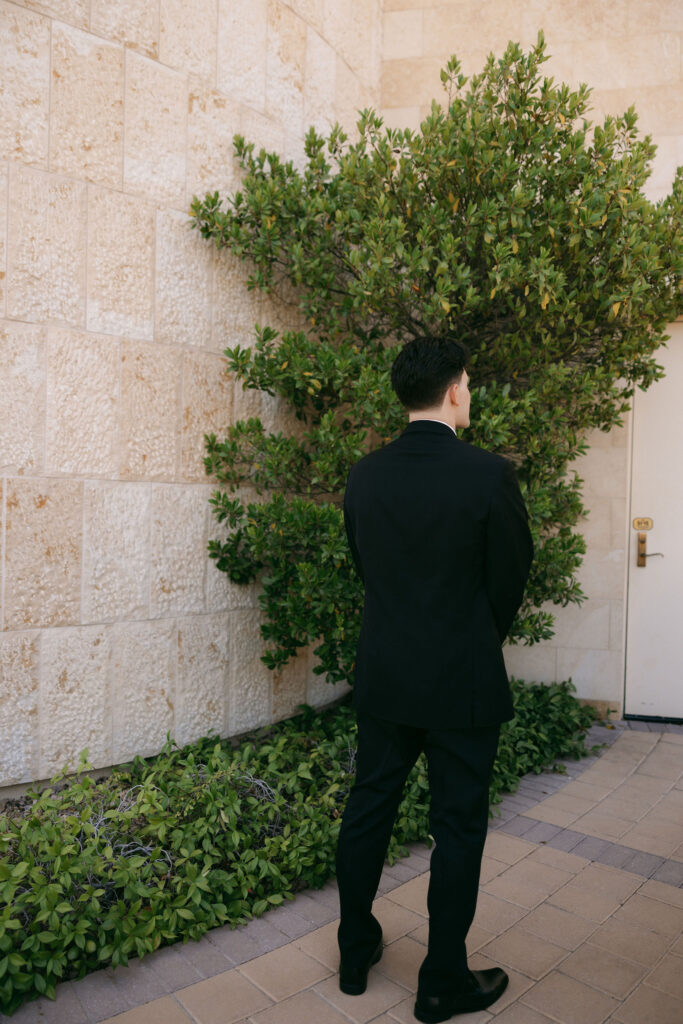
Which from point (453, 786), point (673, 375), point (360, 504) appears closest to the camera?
point (453, 786)

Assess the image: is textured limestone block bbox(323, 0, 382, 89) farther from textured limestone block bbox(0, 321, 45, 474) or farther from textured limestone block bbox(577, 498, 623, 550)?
textured limestone block bbox(577, 498, 623, 550)

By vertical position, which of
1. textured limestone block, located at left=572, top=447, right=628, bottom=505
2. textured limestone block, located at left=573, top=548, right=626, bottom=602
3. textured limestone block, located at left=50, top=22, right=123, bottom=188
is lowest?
textured limestone block, located at left=573, top=548, right=626, bottom=602

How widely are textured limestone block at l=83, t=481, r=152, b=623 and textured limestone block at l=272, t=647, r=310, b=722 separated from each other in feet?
3.30

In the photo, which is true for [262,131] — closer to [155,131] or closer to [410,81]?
[155,131]

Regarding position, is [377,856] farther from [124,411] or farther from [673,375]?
[673,375]

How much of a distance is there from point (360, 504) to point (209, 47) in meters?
2.87

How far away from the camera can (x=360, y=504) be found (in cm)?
226

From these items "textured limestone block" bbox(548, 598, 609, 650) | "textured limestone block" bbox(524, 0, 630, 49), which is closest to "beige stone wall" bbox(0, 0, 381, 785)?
"textured limestone block" bbox(524, 0, 630, 49)

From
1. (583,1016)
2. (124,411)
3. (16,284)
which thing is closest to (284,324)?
(124,411)

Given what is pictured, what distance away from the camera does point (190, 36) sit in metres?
3.71

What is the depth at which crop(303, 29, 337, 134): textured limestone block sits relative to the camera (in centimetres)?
433

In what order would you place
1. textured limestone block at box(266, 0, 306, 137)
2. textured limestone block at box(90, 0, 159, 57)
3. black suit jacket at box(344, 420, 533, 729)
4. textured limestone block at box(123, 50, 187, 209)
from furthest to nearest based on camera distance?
textured limestone block at box(266, 0, 306, 137) < textured limestone block at box(123, 50, 187, 209) < textured limestone block at box(90, 0, 159, 57) < black suit jacket at box(344, 420, 533, 729)

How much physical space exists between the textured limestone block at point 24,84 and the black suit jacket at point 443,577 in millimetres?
2227

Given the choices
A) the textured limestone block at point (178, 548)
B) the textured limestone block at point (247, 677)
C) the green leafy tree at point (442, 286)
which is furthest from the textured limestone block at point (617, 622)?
the textured limestone block at point (178, 548)
